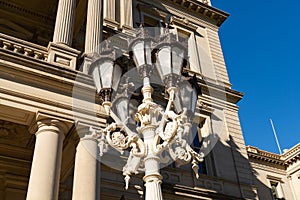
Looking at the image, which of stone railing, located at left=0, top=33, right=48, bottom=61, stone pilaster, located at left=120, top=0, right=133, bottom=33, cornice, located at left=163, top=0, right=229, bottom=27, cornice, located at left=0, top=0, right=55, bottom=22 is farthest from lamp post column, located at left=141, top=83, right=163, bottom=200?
cornice, located at left=163, top=0, right=229, bottom=27

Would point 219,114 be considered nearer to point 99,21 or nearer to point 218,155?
point 218,155

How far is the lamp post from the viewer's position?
7.45m

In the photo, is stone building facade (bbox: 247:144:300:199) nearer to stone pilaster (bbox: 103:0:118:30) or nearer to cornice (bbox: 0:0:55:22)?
stone pilaster (bbox: 103:0:118:30)

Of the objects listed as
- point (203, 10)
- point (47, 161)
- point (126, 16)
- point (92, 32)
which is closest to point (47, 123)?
point (47, 161)

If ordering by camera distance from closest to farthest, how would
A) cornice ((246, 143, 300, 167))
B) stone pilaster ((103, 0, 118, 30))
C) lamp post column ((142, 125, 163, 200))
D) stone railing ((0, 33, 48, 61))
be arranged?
lamp post column ((142, 125, 163, 200)), stone railing ((0, 33, 48, 61)), stone pilaster ((103, 0, 118, 30)), cornice ((246, 143, 300, 167))

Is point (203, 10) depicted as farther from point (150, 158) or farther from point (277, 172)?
point (150, 158)

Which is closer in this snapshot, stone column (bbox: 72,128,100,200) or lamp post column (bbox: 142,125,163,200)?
lamp post column (bbox: 142,125,163,200)

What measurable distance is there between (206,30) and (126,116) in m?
15.7

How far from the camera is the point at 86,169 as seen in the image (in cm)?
877

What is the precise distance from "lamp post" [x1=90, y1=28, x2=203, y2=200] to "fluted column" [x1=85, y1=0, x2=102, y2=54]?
3.17 meters

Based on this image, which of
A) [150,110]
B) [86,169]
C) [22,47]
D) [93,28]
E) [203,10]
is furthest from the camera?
[203,10]

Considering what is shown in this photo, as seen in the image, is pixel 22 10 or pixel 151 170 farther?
pixel 22 10

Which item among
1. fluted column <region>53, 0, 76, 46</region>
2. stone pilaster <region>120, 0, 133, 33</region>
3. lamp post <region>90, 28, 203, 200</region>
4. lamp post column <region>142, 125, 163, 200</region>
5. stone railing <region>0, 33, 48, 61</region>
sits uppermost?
stone pilaster <region>120, 0, 133, 33</region>

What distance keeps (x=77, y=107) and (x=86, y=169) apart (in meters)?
1.72
